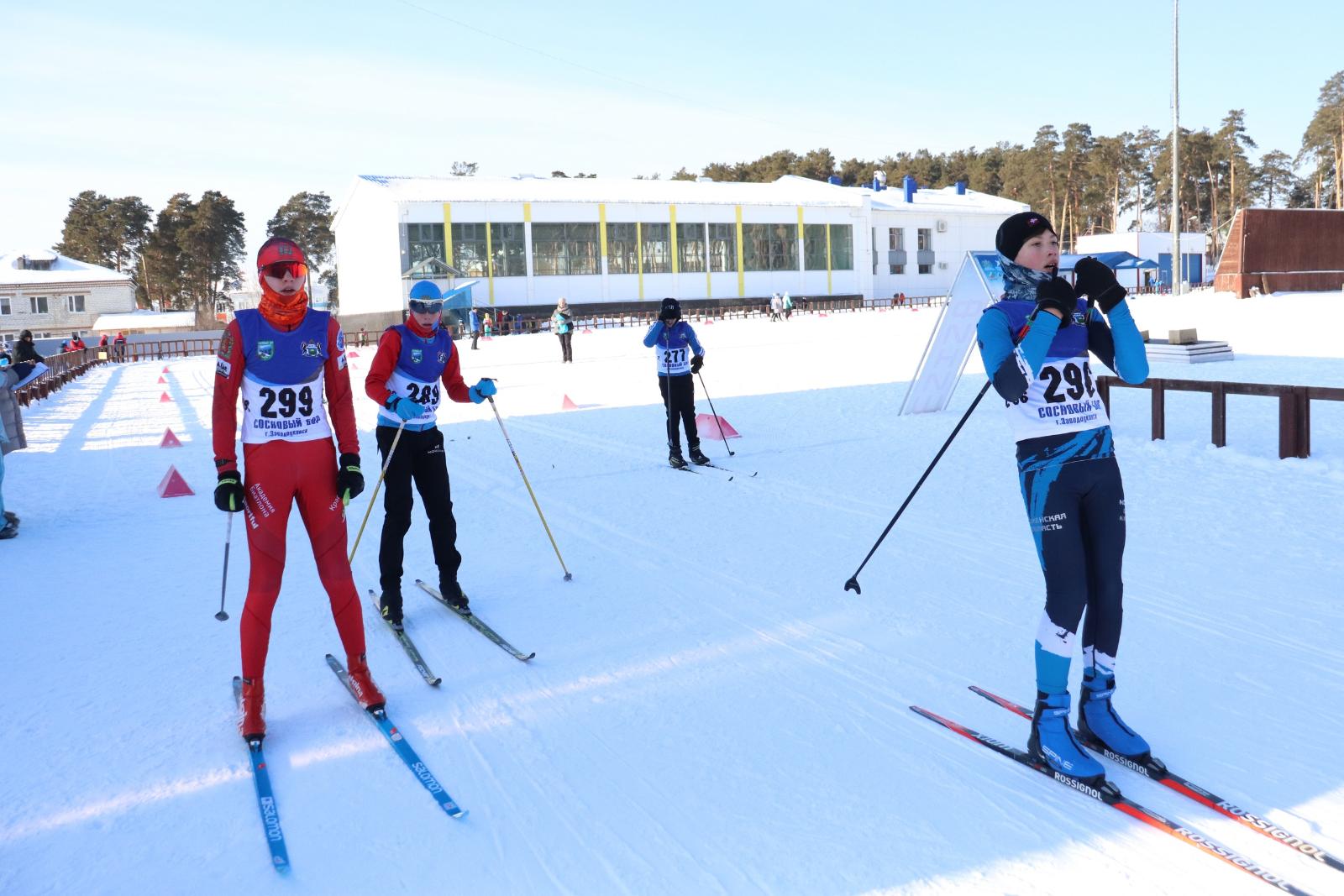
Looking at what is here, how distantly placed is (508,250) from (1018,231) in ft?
170

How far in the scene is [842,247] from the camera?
6203 centimetres

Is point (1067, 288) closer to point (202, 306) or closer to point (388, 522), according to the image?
point (388, 522)

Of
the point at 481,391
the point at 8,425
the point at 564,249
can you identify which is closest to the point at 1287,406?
the point at 481,391

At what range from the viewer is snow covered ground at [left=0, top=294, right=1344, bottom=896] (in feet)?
10.3

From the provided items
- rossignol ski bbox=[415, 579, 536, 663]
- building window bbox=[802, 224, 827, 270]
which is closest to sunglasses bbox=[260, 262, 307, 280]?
rossignol ski bbox=[415, 579, 536, 663]

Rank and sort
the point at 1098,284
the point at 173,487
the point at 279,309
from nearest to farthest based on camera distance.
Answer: the point at 1098,284
the point at 279,309
the point at 173,487

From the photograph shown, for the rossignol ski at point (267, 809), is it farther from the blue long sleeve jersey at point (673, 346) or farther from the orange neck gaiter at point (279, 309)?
the blue long sleeve jersey at point (673, 346)

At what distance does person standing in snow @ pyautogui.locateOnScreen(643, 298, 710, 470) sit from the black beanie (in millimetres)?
6774

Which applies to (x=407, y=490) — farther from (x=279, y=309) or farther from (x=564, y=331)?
(x=564, y=331)

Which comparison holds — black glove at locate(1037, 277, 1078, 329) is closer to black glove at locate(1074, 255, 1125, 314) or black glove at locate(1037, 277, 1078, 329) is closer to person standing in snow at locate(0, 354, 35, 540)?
black glove at locate(1074, 255, 1125, 314)

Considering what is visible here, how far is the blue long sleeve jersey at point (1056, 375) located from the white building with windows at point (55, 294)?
76188 mm

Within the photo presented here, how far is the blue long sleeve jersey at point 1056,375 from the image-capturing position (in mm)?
3381

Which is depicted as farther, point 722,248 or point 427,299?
point 722,248

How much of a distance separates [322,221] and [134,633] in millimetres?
87503
